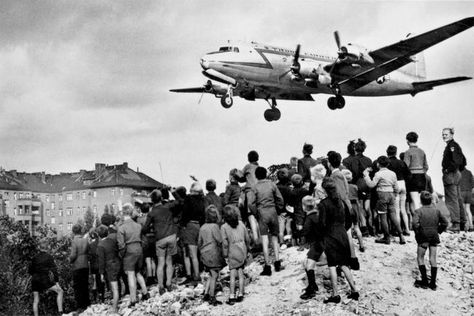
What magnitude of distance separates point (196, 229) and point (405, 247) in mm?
5029

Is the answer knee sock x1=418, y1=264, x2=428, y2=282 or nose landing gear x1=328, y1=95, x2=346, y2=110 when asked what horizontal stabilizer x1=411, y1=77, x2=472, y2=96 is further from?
knee sock x1=418, y1=264, x2=428, y2=282

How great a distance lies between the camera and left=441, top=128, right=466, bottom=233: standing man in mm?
13562

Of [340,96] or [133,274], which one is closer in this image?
[133,274]

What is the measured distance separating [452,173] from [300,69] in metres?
12.3

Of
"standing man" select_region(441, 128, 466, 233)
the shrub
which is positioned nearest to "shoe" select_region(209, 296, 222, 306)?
"standing man" select_region(441, 128, 466, 233)

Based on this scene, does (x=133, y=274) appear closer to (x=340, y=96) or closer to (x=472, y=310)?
(x=472, y=310)

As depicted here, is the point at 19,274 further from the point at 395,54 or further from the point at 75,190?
the point at 75,190

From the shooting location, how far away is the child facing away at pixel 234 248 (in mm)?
10594

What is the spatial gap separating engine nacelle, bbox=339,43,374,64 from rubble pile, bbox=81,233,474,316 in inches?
489

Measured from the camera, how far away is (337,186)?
10398 mm

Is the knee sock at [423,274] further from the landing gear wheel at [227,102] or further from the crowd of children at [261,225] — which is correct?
the landing gear wheel at [227,102]

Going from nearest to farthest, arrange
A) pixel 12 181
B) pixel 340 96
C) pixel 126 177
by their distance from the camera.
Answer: pixel 340 96 → pixel 12 181 → pixel 126 177

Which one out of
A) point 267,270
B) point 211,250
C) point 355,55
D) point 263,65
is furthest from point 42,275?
point 355,55

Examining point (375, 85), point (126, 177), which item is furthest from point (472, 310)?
point (126, 177)
